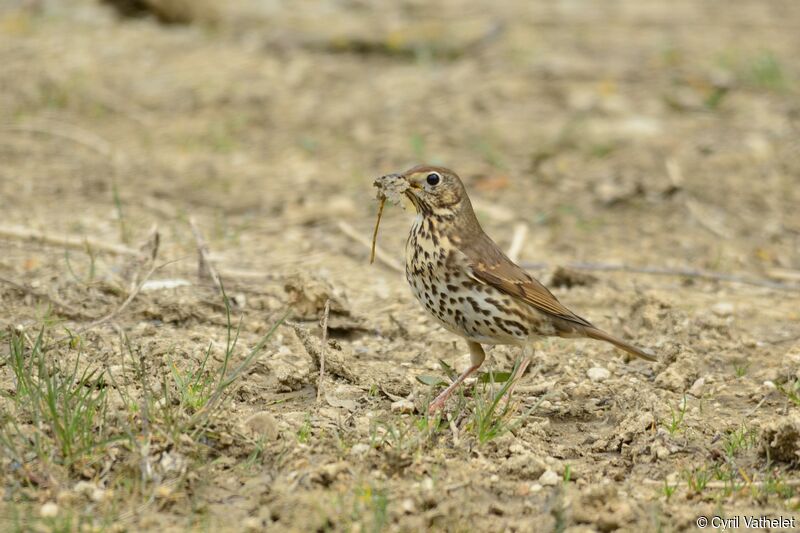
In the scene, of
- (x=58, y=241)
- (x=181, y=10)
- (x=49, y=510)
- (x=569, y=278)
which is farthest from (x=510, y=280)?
(x=181, y=10)

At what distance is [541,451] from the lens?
4.40 metres

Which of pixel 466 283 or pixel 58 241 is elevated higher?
pixel 466 283

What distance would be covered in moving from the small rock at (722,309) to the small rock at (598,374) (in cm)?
117

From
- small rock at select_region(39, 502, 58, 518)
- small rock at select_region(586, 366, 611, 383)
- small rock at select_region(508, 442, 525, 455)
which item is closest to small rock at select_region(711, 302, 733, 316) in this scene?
small rock at select_region(586, 366, 611, 383)

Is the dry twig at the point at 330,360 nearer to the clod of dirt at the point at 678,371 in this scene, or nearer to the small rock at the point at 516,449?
the small rock at the point at 516,449

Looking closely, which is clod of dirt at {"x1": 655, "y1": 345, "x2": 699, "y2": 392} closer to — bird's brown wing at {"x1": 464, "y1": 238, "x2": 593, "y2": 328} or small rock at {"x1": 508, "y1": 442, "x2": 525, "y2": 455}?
bird's brown wing at {"x1": 464, "y1": 238, "x2": 593, "y2": 328}

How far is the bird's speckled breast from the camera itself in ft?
15.7

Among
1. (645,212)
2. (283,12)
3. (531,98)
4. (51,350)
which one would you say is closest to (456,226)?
(51,350)

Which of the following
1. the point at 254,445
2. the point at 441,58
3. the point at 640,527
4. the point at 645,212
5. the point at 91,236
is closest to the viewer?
the point at 640,527

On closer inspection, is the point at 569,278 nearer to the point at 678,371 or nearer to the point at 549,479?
the point at 678,371

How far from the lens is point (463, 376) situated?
15.8 ft

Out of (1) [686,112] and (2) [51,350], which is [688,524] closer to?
(2) [51,350]

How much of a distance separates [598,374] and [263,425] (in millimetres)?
1791

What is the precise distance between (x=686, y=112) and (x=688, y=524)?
6.56m
